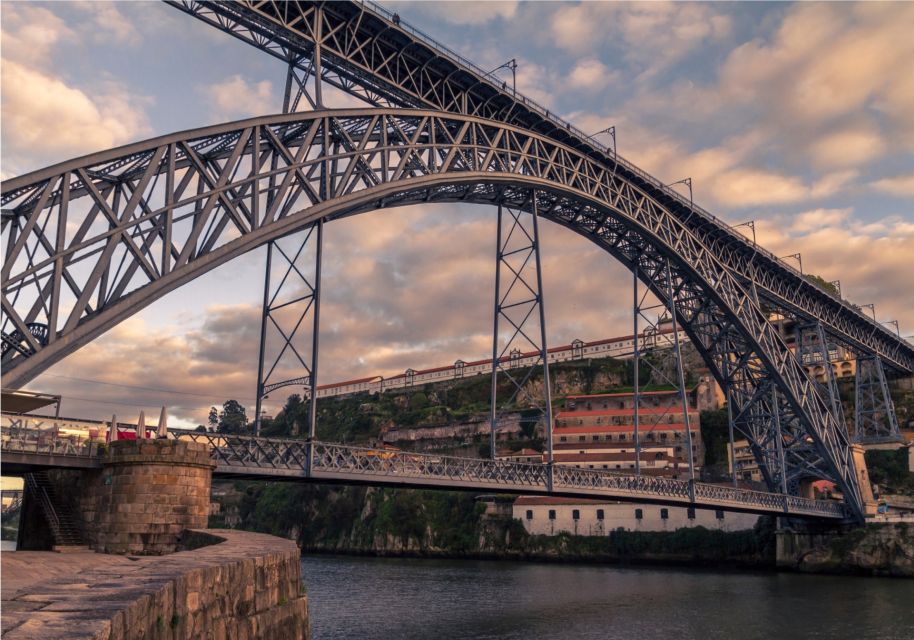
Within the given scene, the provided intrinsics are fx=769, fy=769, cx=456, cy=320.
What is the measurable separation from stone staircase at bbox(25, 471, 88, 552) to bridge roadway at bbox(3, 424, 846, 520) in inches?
25.6

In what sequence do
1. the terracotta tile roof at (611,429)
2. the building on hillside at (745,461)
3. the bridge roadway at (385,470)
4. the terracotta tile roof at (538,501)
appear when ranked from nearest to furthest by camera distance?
the bridge roadway at (385,470), the terracotta tile roof at (538,501), the building on hillside at (745,461), the terracotta tile roof at (611,429)

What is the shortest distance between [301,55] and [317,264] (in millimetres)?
7986

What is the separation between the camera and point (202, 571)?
9289 millimetres

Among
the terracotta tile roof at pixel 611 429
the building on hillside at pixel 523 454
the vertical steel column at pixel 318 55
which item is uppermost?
the vertical steel column at pixel 318 55

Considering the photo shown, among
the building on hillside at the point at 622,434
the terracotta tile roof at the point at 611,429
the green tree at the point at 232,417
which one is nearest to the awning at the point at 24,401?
the building on hillside at the point at 622,434

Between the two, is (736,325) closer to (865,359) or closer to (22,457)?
(865,359)

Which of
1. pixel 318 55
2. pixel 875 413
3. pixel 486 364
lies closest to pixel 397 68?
pixel 318 55

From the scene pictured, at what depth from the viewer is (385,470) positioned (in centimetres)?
2714

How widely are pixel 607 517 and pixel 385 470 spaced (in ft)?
138

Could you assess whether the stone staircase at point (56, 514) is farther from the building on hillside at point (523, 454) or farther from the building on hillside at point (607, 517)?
the building on hillside at point (523, 454)

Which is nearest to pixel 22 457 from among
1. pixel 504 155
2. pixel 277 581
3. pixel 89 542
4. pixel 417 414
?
pixel 89 542

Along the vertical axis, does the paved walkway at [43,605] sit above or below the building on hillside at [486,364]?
below

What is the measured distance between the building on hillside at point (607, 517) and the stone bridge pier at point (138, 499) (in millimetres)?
46732

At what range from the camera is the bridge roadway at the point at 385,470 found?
19562 mm
